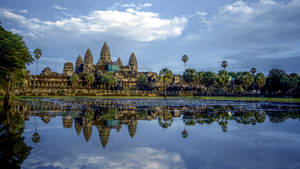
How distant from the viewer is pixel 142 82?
14312 centimetres

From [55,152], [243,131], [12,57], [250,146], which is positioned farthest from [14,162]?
[12,57]

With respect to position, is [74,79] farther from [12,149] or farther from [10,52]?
[12,149]

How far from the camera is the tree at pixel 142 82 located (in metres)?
143

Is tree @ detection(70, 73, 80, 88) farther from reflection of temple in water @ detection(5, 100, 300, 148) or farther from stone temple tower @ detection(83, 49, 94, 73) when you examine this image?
reflection of temple in water @ detection(5, 100, 300, 148)

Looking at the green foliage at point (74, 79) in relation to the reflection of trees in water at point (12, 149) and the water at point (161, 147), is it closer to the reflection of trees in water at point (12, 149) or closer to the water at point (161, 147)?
the water at point (161, 147)

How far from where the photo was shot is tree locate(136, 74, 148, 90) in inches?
5625

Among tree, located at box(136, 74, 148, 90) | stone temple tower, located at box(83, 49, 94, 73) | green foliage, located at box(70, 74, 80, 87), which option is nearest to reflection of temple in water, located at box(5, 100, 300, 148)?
green foliage, located at box(70, 74, 80, 87)

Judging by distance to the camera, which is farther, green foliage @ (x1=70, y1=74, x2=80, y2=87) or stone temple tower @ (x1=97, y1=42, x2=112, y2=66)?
stone temple tower @ (x1=97, y1=42, x2=112, y2=66)

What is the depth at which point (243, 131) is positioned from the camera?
44.5 feet

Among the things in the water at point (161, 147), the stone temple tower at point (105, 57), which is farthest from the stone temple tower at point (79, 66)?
the water at point (161, 147)

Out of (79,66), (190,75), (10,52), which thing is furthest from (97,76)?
(10,52)

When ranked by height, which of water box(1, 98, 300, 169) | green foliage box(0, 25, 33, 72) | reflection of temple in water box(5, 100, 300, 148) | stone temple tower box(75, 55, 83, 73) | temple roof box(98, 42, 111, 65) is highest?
temple roof box(98, 42, 111, 65)

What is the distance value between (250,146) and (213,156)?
262 cm

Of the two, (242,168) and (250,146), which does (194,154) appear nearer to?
(242,168)
